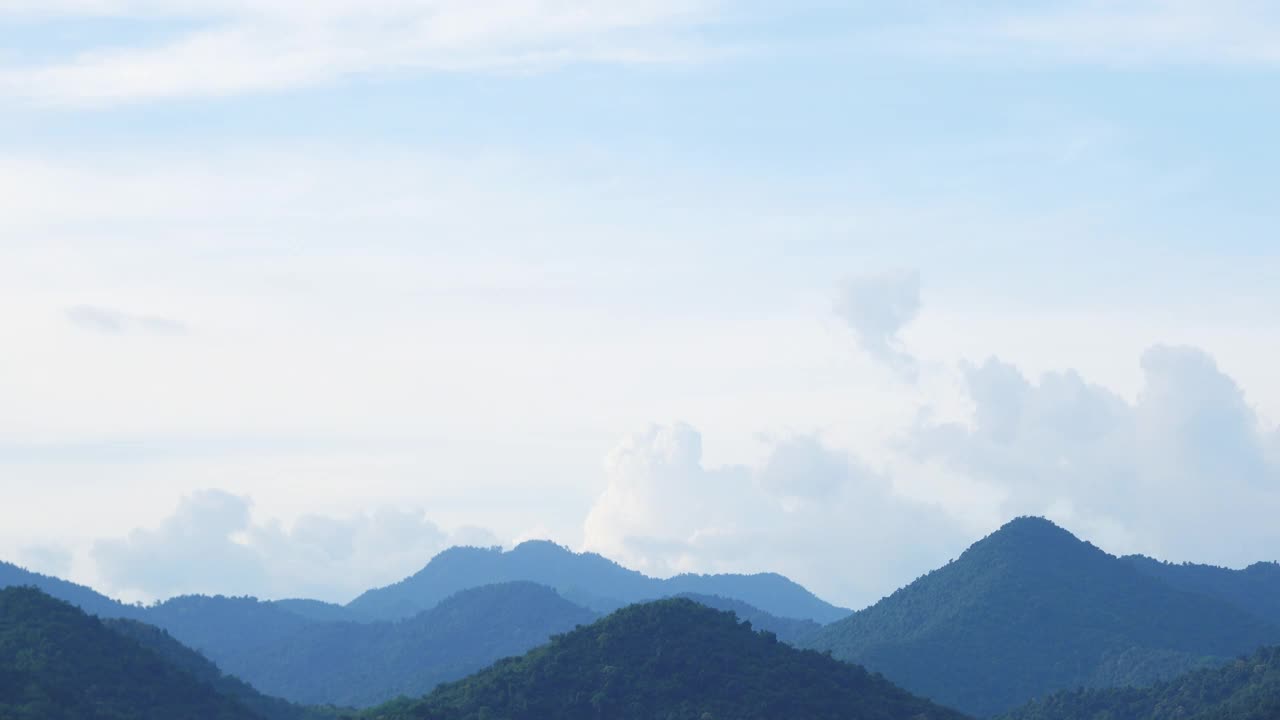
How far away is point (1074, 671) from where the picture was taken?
7677 inches

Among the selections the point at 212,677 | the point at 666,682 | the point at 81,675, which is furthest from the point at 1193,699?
the point at 81,675

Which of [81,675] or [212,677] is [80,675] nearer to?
[81,675]

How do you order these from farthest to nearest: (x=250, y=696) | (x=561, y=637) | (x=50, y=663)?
(x=250, y=696), (x=561, y=637), (x=50, y=663)

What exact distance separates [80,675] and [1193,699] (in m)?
96.2

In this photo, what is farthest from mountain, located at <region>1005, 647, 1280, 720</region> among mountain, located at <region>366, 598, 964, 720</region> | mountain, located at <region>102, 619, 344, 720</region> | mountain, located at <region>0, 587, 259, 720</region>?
mountain, located at <region>0, 587, 259, 720</region>

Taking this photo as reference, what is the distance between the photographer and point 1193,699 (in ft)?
457

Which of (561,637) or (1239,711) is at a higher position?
(561,637)

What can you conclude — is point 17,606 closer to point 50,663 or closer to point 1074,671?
point 50,663

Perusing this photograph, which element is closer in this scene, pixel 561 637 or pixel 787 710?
pixel 787 710

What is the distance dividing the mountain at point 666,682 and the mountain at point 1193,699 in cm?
2325

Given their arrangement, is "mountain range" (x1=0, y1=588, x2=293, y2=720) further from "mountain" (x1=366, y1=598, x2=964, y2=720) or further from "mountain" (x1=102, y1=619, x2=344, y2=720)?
"mountain" (x1=366, y1=598, x2=964, y2=720)

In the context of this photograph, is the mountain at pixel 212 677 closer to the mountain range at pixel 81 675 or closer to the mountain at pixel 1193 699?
the mountain range at pixel 81 675

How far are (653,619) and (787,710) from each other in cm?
1696

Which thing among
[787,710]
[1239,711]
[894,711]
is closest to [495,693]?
[787,710]
